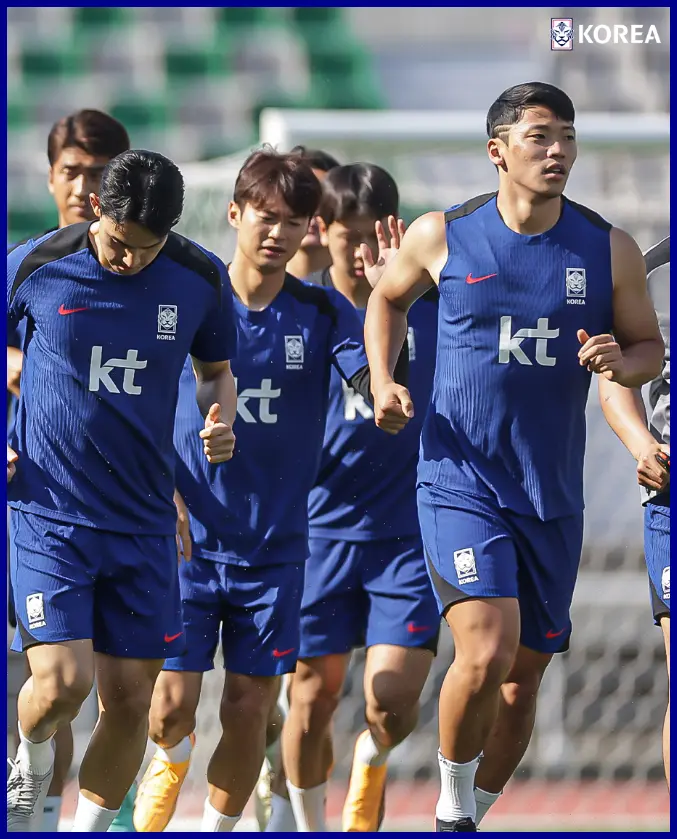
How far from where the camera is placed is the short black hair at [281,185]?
5457 mm

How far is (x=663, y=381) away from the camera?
5.21m

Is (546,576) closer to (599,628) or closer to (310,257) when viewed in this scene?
(310,257)

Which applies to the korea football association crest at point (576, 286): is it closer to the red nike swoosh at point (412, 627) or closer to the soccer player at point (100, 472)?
the soccer player at point (100, 472)

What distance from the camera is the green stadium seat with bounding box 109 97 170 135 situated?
1080 cm

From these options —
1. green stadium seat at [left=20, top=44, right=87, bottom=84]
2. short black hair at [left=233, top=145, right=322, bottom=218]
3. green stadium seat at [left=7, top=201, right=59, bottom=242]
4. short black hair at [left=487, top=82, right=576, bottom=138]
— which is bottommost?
short black hair at [left=233, top=145, right=322, bottom=218]

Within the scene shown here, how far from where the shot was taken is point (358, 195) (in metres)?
5.89

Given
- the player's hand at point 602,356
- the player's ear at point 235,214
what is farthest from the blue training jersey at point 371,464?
the player's hand at point 602,356

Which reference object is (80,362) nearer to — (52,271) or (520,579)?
(52,271)

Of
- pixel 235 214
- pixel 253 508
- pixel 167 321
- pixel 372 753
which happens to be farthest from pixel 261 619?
pixel 235 214

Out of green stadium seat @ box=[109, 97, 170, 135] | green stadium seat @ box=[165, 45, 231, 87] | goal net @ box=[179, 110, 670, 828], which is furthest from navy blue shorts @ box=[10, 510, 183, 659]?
green stadium seat @ box=[165, 45, 231, 87]

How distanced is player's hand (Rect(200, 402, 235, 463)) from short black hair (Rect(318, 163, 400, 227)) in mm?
1366

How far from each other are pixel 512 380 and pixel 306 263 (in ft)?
5.73

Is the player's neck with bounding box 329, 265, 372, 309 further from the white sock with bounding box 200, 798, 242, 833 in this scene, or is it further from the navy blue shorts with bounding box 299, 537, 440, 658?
the white sock with bounding box 200, 798, 242, 833

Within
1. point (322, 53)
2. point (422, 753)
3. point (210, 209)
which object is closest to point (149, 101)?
point (322, 53)
